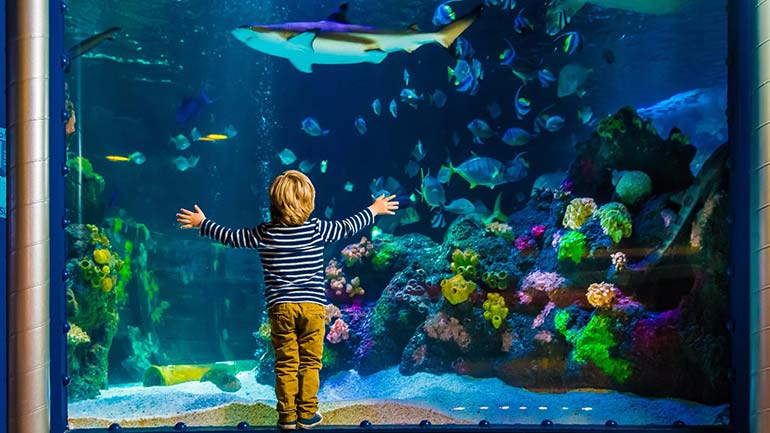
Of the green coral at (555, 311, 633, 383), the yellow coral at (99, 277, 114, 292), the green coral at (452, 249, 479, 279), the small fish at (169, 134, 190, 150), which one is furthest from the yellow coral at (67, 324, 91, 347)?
the green coral at (555, 311, 633, 383)

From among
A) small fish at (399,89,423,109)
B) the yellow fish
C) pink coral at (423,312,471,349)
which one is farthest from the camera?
small fish at (399,89,423,109)

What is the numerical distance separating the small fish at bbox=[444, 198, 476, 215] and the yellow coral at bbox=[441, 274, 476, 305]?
0.62 meters

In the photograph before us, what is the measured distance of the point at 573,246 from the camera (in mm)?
4992

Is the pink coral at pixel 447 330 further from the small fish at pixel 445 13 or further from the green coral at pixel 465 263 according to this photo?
the small fish at pixel 445 13

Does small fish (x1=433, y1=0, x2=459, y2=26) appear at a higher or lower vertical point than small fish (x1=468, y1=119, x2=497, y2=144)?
higher

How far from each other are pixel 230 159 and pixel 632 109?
354 cm

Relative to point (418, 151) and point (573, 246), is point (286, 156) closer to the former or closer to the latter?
point (418, 151)

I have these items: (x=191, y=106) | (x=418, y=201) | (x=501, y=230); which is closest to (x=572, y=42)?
(x=501, y=230)

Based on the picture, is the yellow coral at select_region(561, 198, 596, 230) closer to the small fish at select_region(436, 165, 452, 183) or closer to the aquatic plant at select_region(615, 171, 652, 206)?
the aquatic plant at select_region(615, 171, 652, 206)

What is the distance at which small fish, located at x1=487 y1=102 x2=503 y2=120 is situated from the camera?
5250mm

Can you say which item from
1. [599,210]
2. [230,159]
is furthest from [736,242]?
[230,159]

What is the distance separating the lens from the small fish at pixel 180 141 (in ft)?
19.0

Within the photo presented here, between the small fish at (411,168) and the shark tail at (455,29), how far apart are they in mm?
1057

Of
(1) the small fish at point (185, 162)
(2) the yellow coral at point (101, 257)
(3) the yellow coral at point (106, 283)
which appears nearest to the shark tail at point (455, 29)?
(1) the small fish at point (185, 162)
